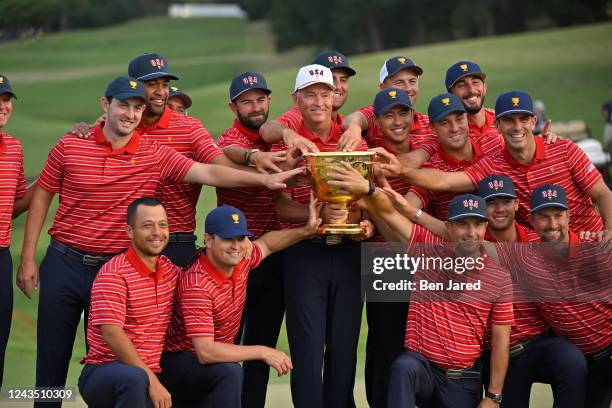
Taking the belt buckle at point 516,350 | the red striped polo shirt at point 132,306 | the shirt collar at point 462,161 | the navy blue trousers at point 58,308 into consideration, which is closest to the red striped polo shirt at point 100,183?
the navy blue trousers at point 58,308

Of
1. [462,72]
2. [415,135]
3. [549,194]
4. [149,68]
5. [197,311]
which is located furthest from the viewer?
[462,72]

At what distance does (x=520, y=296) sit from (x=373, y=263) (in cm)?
90

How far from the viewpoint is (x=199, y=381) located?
23.2 feet

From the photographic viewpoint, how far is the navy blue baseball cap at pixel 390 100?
7.71 meters

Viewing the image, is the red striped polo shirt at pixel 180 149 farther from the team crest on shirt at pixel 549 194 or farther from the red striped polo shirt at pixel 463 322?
the team crest on shirt at pixel 549 194

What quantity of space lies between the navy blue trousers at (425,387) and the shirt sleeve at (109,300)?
1.56 metres

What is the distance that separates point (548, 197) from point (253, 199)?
6.17 ft

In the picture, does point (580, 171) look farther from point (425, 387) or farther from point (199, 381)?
point (199, 381)

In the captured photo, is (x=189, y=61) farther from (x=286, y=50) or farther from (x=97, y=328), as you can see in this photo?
(x=97, y=328)

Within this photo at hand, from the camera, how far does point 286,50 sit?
184 ft

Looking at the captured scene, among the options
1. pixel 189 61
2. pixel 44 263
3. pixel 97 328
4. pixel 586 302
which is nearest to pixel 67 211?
pixel 44 263

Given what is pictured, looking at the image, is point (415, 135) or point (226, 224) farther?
point (415, 135)

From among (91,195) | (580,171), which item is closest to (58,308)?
(91,195)

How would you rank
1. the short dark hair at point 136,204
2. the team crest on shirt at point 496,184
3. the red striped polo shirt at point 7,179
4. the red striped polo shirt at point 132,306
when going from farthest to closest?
the red striped polo shirt at point 7,179 → the team crest on shirt at point 496,184 → the short dark hair at point 136,204 → the red striped polo shirt at point 132,306
